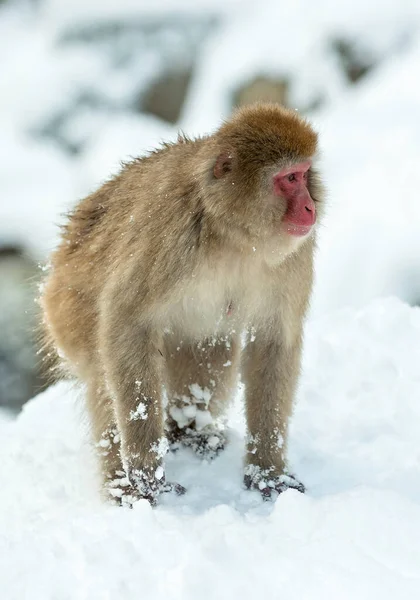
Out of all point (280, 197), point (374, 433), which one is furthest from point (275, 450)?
point (280, 197)

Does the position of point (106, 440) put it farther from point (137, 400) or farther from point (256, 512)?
point (256, 512)

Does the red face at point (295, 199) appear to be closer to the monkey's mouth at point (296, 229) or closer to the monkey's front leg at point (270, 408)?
the monkey's mouth at point (296, 229)

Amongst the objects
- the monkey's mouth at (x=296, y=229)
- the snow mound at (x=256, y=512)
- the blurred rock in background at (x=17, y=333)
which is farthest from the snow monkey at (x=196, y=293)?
the blurred rock in background at (x=17, y=333)

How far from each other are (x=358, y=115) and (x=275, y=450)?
22.3 feet

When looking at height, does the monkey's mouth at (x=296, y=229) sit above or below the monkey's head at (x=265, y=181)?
below

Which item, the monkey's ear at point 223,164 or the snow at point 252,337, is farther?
the monkey's ear at point 223,164

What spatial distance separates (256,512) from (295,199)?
1170 mm

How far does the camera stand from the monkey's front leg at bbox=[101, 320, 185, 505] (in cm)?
315

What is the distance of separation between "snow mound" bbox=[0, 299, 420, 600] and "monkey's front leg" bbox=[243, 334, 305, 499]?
0.40 ft

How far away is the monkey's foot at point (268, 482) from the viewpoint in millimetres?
3338

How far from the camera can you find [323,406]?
13.7 ft

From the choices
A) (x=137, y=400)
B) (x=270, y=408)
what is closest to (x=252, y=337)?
(x=270, y=408)

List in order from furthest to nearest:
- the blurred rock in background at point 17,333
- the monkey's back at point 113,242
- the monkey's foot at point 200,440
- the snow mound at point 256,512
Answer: the blurred rock in background at point 17,333
the monkey's foot at point 200,440
the monkey's back at point 113,242
the snow mound at point 256,512

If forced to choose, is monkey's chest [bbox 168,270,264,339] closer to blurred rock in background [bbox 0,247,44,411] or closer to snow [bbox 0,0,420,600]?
snow [bbox 0,0,420,600]
